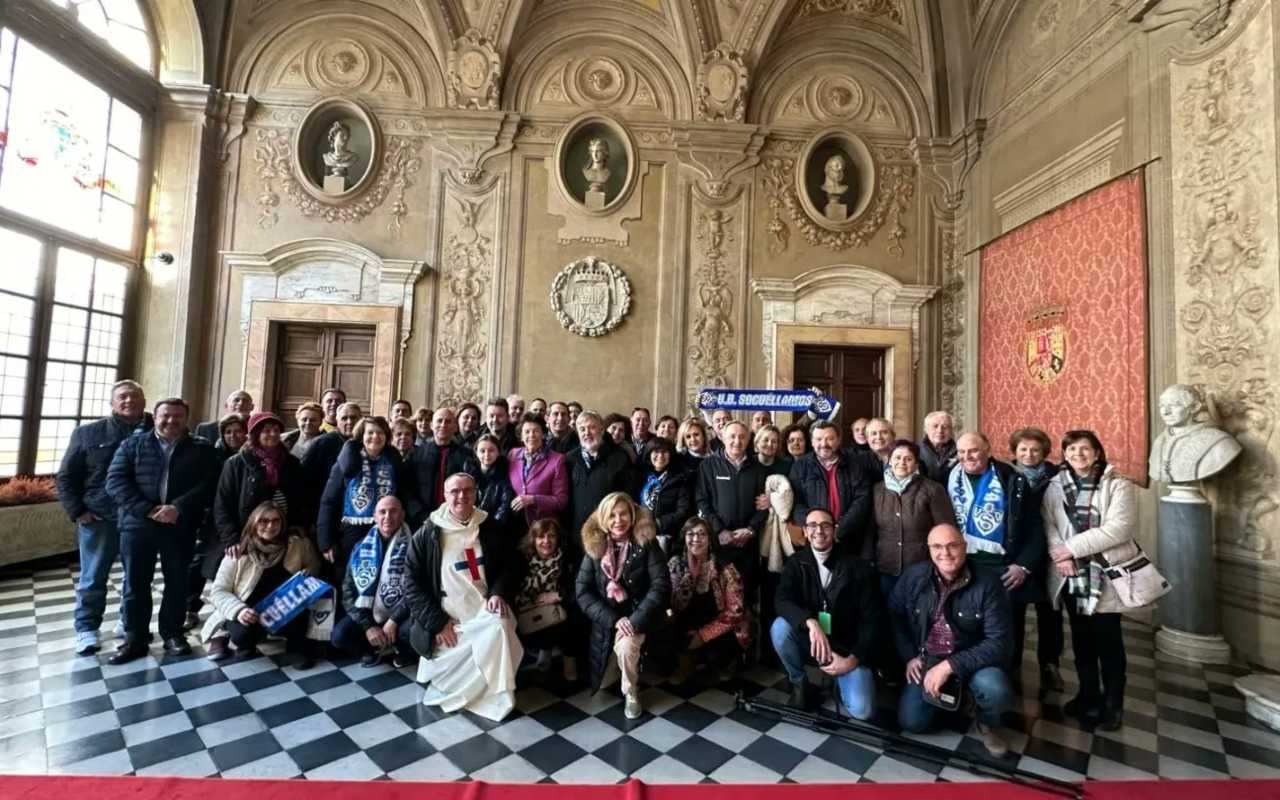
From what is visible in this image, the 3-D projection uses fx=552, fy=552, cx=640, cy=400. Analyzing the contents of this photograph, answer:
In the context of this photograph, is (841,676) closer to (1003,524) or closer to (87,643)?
(1003,524)

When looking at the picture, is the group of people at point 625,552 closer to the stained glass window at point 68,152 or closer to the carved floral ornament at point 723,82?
the stained glass window at point 68,152

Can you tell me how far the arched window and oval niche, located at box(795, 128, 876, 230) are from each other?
9090 millimetres

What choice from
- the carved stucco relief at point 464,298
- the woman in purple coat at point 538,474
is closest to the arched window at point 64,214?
the carved stucco relief at point 464,298

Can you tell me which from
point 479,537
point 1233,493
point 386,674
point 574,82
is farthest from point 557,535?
point 574,82

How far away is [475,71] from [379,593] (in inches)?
291

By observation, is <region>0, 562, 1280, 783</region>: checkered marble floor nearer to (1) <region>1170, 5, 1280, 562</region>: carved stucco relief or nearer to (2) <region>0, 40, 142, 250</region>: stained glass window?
(1) <region>1170, 5, 1280, 562</region>: carved stucco relief

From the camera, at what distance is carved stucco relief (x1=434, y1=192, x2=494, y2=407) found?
7.87 m

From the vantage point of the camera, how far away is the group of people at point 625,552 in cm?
302

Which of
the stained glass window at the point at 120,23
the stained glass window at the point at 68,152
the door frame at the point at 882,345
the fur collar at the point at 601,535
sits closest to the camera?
the fur collar at the point at 601,535

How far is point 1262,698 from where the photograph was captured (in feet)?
10.3

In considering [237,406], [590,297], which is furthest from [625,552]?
[590,297]

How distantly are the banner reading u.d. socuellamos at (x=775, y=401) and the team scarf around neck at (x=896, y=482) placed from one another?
129 centimetres

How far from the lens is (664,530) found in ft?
12.5

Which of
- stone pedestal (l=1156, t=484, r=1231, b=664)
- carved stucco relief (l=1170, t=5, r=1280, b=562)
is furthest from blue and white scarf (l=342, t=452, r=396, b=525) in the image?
carved stucco relief (l=1170, t=5, r=1280, b=562)
